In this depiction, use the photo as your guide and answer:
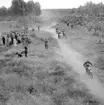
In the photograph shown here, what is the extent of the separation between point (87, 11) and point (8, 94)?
285 feet

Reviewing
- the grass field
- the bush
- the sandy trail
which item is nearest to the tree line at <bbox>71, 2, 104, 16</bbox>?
the sandy trail

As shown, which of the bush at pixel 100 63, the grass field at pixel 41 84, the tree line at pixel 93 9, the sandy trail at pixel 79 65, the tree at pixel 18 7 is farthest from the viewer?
the tree at pixel 18 7

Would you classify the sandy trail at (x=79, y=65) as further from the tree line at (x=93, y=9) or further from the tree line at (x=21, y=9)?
the tree line at (x=21, y=9)

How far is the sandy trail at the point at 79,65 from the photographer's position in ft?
40.2

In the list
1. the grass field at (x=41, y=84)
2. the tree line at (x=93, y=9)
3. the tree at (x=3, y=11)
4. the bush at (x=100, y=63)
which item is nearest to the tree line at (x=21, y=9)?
the tree at (x=3, y=11)

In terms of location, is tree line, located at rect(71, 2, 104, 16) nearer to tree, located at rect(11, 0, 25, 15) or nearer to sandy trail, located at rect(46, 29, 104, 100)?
tree, located at rect(11, 0, 25, 15)

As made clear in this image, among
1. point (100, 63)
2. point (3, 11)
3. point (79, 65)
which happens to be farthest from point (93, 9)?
point (79, 65)

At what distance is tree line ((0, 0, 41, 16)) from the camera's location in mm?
91812

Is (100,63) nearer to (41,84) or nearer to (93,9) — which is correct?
(41,84)

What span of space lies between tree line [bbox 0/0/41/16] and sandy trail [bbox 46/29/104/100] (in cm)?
6860

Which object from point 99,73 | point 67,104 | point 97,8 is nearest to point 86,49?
point 99,73

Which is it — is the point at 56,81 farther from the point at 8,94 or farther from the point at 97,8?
the point at 97,8

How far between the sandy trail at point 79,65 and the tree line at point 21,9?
68.6m

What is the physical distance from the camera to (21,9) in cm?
9175
